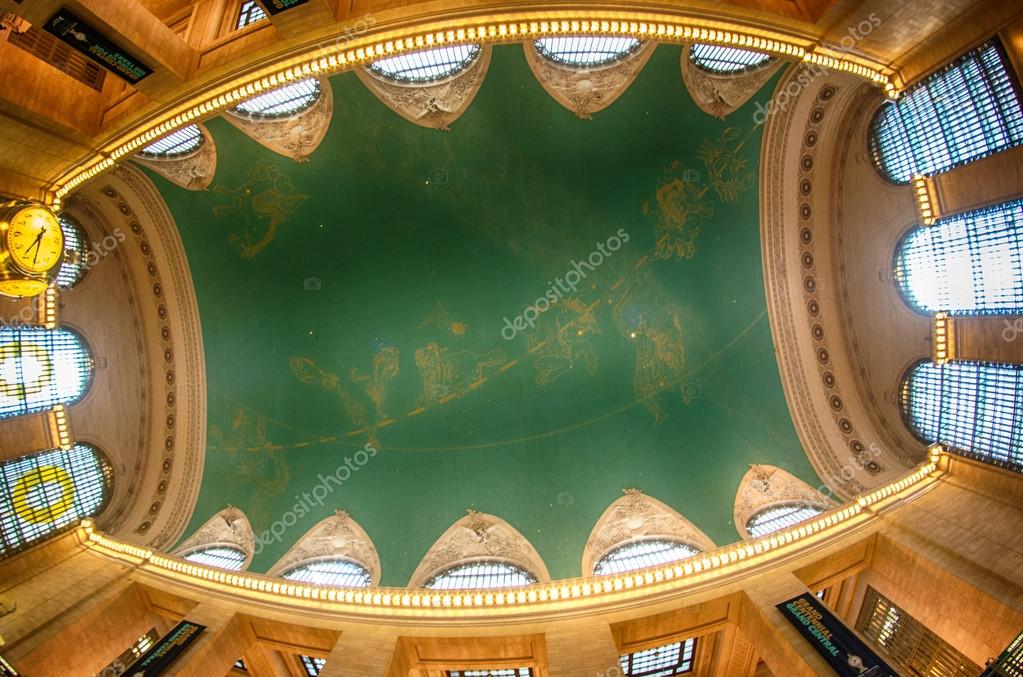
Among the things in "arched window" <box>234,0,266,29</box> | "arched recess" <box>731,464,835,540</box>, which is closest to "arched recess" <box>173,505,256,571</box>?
"arched window" <box>234,0,266,29</box>

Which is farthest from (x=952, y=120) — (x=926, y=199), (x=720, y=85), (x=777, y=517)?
(x=777, y=517)

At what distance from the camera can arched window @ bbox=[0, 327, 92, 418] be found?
13508 millimetres

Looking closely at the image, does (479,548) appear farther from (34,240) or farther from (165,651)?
(34,240)

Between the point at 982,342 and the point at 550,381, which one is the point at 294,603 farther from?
the point at 982,342

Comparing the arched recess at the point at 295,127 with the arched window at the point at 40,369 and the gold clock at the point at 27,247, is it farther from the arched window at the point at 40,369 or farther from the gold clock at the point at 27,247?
the arched window at the point at 40,369

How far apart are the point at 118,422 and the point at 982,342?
885 inches

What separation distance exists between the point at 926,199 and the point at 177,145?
19.0 m

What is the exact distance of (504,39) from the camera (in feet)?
33.1

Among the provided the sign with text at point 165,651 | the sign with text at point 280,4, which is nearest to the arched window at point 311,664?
the sign with text at point 165,651

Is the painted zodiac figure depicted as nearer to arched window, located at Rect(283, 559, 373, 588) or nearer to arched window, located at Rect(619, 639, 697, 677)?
arched window, located at Rect(283, 559, 373, 588)

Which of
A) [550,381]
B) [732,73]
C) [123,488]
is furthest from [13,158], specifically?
[732,73]

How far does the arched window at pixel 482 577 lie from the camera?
15766mm

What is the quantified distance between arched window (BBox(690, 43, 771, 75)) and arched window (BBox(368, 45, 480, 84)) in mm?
6052

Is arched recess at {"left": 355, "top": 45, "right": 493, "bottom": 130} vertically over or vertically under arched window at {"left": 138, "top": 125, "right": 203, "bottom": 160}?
over
